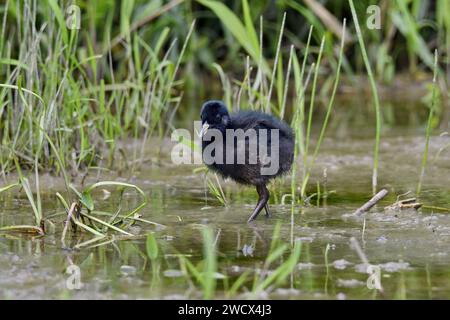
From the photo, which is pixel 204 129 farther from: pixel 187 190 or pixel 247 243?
pixel 187 190

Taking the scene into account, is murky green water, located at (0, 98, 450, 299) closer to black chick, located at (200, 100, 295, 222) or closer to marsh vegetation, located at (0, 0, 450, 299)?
marsh vegetation, located at (0, 0, 450, 299)

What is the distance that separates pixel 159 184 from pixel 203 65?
5.37 meters

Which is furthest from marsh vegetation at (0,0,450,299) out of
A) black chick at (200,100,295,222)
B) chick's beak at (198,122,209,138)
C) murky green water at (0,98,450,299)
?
chick's beak at (198,122,209,138)

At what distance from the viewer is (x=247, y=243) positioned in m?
4.62

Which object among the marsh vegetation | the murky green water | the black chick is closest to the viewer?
the murky green water

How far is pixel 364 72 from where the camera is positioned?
11.5 m

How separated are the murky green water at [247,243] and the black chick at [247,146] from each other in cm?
25

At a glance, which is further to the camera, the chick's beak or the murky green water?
the chick's beak

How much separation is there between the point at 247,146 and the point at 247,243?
0.71 metres

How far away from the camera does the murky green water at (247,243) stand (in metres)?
3.80

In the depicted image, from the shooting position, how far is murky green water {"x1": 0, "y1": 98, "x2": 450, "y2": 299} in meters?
3.80

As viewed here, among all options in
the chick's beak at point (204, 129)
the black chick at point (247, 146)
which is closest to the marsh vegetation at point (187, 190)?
the black chick at point (247, 146)

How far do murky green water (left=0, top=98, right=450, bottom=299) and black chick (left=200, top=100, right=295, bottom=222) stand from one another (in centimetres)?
25

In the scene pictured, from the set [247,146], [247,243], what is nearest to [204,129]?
[247,146]
